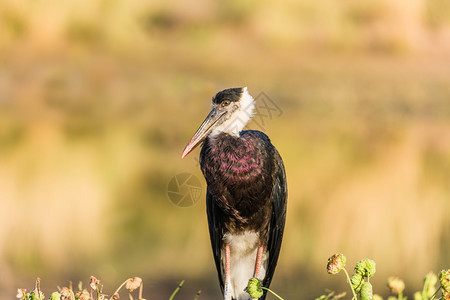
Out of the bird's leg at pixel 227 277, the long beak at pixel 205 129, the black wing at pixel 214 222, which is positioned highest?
the long beak at pixel 205 129

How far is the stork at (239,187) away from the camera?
14.8 feet

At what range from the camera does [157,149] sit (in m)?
18.8

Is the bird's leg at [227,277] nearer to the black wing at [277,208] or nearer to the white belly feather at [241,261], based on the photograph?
the white belly feather at [241,261]

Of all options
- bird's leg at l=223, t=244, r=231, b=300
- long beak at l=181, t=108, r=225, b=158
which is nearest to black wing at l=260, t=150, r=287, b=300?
bird's leg at l=223, t=244, r=231, b=300

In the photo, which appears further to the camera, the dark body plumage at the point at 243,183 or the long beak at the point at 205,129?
the long beak at the point at 205,129

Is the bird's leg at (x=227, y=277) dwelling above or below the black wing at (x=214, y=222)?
below

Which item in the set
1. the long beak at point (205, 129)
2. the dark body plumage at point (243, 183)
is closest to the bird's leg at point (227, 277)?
the dark body plumage at point (243, 183)

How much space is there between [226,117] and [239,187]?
1.80ft

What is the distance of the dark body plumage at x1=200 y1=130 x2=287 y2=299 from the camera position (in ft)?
14.7

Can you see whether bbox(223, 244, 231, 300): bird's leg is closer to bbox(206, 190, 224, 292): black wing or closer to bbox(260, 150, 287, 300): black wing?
bbox(206, 190, 224, 292): black wing

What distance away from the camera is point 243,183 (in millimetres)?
4488

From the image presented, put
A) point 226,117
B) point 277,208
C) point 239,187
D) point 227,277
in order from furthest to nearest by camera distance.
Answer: point 227,277, point 277,208, point 226,117, point 239,187

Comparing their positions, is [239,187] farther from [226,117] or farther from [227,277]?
[227,277]

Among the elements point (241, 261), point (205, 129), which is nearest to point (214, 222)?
point (241, 261)
